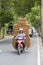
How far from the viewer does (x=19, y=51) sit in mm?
22000

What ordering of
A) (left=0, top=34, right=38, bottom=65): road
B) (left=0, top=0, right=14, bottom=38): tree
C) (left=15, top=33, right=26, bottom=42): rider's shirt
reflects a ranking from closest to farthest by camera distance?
(left=0, top=34, right=38, bottom=65): road < (left=15, top=33, right=26, bottom=42): rider's shirt < (left=0, top=0, right=14, bottom=38): tree

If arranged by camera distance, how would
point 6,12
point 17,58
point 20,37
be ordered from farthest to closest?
point 6,12, point 20,37, point 17,58

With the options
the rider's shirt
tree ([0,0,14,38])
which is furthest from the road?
tree ([0,0,14,38])

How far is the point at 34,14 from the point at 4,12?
28.1 m

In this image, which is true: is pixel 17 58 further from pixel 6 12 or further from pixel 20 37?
pixel 6 12

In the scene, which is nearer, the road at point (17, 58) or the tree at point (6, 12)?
the road at point (17, 58)

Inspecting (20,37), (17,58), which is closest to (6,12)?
(20,37)

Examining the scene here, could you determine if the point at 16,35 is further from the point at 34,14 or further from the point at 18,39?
the point at 34,14

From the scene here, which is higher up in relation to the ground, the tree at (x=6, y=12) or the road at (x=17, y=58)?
the road at (x=17, y=58)

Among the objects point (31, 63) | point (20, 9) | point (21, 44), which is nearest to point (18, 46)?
point (21, 44)

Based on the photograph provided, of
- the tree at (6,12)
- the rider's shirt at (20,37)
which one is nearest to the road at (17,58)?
the rider's shirt at (20,37)

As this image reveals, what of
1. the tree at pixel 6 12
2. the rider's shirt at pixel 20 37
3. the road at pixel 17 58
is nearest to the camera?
the road at pixel 17 58

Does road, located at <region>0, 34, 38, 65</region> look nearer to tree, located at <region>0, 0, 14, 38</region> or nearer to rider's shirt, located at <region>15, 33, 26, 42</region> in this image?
rider's shirt, located at <region>15, 33, 26, 42</region>

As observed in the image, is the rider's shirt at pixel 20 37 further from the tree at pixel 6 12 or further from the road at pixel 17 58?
the tree at pixel 6 12
